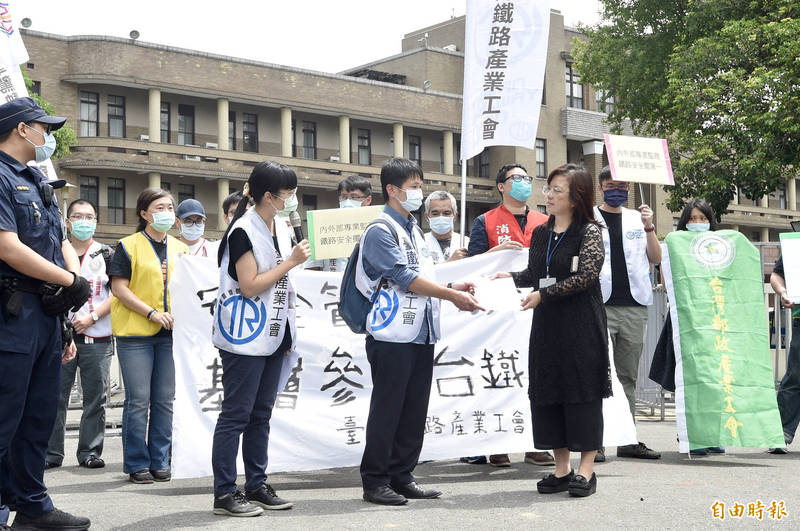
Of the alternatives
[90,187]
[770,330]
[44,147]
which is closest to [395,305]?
[44,147]

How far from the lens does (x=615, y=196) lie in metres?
7.17

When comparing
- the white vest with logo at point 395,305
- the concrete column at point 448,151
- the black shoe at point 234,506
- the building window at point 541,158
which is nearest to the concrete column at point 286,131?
the concrete column at point 448,151

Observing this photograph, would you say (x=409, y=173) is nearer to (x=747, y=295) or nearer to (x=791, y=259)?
(x=747, y=295)

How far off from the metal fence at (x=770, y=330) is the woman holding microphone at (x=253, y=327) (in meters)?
5.95

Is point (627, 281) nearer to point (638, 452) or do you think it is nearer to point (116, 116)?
point (638, 452)

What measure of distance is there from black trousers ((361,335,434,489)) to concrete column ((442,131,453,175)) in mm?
43759

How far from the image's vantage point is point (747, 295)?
7527 millimetres

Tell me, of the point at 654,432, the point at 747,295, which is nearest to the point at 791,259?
the point at 747,295

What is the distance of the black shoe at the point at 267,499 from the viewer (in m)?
5.41

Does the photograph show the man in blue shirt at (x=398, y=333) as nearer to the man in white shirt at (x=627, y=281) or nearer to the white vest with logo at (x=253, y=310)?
the white vest with logo at (x=253, y=310)

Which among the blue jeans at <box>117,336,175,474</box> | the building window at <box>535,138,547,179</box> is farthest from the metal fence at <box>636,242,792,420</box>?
the building window at <box>535,138,547,179</box>

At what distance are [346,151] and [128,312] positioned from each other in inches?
1543

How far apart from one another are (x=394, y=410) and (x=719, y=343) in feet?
10.0

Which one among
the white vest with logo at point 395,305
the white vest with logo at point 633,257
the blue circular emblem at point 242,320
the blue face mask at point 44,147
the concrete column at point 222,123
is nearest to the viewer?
the blue face mask at point 44,147
